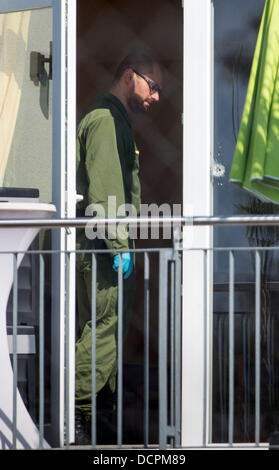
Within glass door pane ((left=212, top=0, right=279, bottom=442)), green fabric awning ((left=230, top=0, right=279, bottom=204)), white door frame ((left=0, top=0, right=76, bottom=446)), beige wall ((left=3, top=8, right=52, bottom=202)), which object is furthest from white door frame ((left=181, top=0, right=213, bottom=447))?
beige wall ((left=3, top=8, right=52, bottom=202))

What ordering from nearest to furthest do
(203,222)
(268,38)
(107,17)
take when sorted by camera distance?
(203,222)
(268,38)
(107,17)

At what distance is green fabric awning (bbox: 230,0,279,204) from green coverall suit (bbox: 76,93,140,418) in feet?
1.96

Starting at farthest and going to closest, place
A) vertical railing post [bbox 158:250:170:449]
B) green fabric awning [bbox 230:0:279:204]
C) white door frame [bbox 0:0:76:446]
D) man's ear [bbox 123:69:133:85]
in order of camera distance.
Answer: man's ear [bbox 123:69:133:85], white door frame [bbox 0:0:76:446], green fabric awning [bbox 230:0:279:204], vertical railing post [bbox 158:250:170:449]

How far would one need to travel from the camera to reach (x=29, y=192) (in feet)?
12.9

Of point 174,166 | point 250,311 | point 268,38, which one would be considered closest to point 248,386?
point 250,311

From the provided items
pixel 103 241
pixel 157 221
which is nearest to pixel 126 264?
pixel 103 241

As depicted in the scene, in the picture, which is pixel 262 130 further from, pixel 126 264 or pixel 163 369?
pixel 163 369

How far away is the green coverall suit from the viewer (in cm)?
425

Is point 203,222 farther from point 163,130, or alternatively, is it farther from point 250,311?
point 163,130

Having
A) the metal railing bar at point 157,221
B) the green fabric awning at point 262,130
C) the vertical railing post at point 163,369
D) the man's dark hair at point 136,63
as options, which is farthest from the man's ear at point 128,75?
the vertical railing post at point 163,369

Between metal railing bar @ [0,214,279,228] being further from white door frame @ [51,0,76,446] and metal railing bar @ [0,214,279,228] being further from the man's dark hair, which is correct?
the man's dark hair

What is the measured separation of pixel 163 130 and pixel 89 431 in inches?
80.8

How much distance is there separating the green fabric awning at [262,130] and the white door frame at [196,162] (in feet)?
0.77

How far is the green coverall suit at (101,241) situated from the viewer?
425cm
